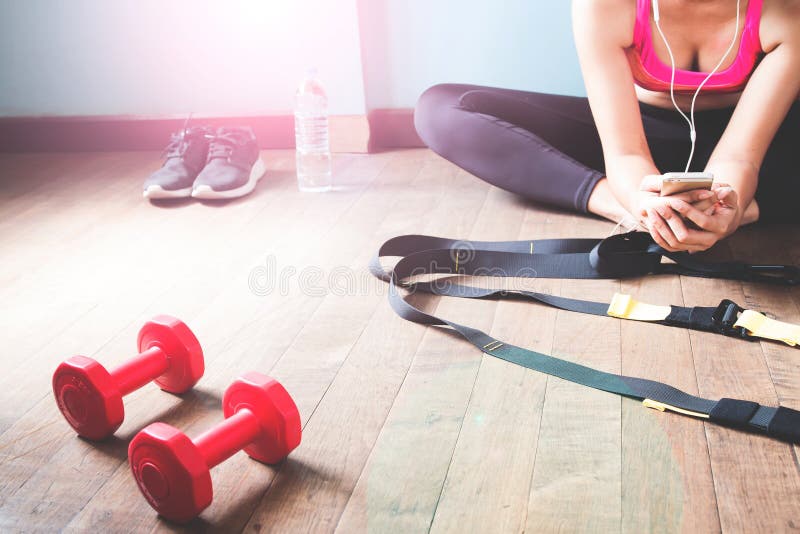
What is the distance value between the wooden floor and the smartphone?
0.69 ft

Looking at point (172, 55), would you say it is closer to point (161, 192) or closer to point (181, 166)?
point (181, 166)

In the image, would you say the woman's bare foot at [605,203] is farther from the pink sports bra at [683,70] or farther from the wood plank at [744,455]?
the wood plank at [744,455]

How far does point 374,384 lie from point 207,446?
298mm

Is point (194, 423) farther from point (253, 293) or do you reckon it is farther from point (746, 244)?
point (746, 244)

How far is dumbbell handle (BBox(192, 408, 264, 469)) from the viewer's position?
78cm

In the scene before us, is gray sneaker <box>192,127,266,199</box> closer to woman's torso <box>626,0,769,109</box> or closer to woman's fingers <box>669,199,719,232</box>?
woman's torso <box>626,0,769,109</box>

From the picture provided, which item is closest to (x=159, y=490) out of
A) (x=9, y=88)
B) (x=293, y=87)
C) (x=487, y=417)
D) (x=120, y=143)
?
(x=487, y=417)

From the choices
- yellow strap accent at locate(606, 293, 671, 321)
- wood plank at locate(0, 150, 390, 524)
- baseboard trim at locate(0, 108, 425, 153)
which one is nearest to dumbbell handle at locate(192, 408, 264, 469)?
wood plank at locate(0, 150, 390, 524)

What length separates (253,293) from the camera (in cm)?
132

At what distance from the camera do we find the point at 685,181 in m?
1.12

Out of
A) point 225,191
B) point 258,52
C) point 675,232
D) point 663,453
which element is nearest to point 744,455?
point 663,453

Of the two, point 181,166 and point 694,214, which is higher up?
point 694,214

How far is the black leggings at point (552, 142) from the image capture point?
1558 mm

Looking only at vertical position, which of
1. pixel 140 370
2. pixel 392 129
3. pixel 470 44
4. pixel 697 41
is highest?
pixel 697 41
